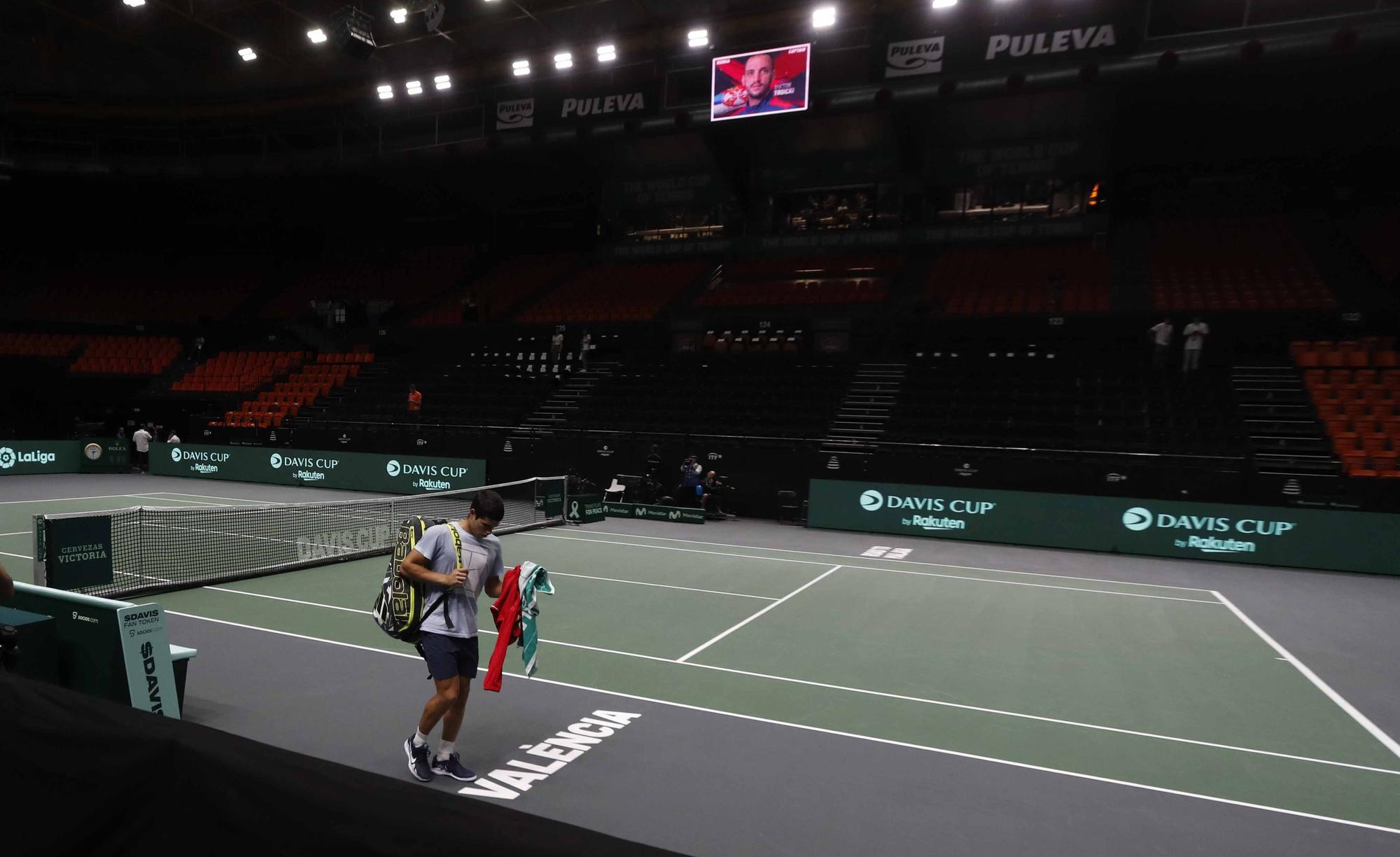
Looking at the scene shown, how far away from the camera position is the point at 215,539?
13062mm

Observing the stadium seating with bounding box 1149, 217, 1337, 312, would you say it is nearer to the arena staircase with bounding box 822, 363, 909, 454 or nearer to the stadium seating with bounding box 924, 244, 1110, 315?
the stadium seating with bounding box 924, 244, 1110, 315

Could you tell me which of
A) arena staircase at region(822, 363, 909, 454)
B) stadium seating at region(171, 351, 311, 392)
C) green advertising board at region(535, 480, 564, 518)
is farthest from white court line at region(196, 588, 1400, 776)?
stadium seating at region(171, 351, 311, 392)

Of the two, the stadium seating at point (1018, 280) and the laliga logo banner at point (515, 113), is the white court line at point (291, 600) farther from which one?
the laliga logo banner at point (515, 113)

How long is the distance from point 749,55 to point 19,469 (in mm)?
25757

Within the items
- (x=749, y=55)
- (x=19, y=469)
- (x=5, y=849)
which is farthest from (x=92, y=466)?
(x=5, y=849)

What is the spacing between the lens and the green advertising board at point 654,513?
18000mm

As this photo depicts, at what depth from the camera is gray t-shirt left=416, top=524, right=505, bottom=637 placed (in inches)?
189

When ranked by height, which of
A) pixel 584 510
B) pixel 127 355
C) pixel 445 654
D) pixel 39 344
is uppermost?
pixel 39 344

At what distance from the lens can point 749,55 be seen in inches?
952

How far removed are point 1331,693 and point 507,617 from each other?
294 inches

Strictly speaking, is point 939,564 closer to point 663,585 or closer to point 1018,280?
point 663,585

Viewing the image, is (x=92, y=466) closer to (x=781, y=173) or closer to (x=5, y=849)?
(x=781, y=173)

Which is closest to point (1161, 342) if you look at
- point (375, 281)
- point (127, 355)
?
point (375, 281)

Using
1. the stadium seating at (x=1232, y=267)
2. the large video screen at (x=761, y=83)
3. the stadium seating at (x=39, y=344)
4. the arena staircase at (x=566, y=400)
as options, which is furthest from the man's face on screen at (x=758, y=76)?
the stadium seating at (x=39, y=344)
